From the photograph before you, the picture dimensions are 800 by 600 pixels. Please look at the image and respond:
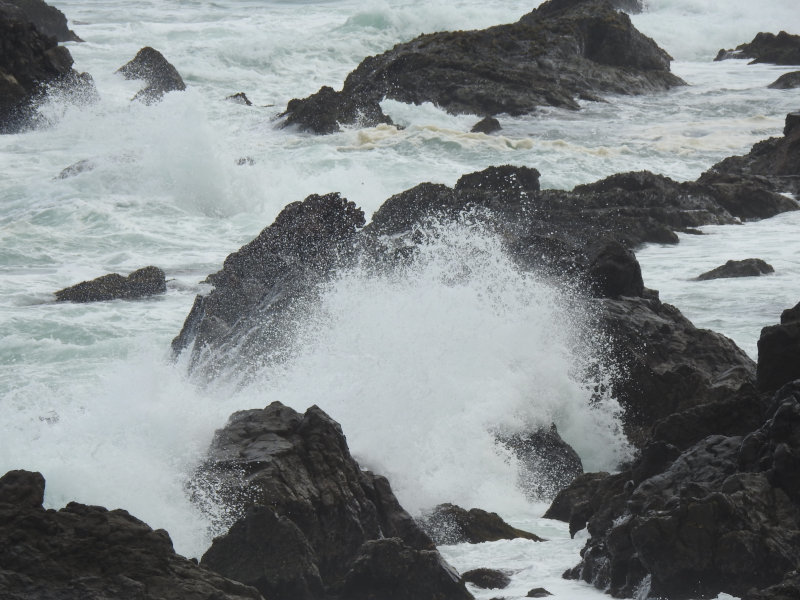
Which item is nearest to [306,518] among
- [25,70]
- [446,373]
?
[446,373]

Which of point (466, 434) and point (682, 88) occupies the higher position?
point (682, 88)

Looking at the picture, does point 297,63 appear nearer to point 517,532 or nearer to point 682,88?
point 682,88

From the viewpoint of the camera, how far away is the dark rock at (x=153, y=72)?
2984 cm

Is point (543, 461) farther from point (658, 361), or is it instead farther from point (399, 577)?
point (399, 577)

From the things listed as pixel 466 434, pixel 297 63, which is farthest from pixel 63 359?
pixel 297 63

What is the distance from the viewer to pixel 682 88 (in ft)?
101

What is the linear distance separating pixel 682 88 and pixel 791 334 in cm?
2400

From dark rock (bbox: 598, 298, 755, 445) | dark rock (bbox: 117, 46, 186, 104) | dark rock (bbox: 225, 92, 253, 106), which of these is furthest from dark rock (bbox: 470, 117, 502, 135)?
dark rock (bbox: 598, 298, 755, 445)

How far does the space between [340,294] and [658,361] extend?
307 cm

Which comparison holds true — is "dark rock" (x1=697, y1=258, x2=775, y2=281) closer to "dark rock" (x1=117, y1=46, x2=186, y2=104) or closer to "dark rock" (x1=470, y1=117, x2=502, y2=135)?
"dark rock" (x1=470, y1=117, x2=502, y2=135)

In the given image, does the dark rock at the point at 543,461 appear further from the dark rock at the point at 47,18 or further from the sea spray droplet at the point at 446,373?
the dark rock at the point at 47,18

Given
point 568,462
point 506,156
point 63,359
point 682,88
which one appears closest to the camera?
point 568,462

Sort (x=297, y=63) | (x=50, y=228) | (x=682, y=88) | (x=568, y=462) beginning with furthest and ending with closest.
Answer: (x=297, y=63) < (x=682, y=88) < (x=50, y=228) < (x=568, y=462)

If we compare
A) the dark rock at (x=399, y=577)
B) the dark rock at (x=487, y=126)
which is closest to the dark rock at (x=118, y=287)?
the dark rock at (x=399, y=577)
